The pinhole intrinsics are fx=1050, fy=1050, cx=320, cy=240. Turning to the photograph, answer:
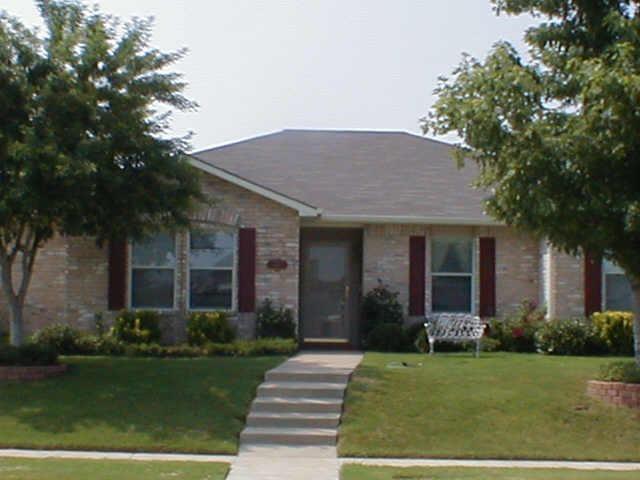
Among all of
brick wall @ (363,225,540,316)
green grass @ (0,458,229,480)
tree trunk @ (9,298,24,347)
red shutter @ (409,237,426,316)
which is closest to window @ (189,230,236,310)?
brick wall @ (363,225,540,316)

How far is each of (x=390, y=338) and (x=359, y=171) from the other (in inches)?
203

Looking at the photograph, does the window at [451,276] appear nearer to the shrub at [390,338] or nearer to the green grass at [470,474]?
the shrub at [390,338]

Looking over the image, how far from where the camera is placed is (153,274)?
22.1 meters

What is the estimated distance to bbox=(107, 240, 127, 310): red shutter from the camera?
2170cm

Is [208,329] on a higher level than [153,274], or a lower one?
lower

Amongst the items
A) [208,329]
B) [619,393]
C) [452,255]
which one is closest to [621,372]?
[619,393]

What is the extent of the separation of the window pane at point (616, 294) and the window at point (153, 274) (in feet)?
30.7

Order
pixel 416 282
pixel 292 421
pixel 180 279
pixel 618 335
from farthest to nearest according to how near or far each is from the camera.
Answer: pixel 416 282, pixel 180 279, pixel 618 335, pixel 292 421

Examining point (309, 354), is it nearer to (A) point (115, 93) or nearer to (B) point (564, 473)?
(A) point (115, 93)

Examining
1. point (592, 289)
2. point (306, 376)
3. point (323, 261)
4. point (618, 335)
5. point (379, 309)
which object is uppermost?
point (323, 261)

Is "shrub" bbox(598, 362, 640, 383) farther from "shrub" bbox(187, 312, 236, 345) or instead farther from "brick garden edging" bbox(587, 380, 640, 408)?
"shrub" bbox(187, 312, 236, 345)

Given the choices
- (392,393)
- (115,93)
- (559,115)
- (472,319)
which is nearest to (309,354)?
(472,319)

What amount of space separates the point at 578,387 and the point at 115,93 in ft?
28.4

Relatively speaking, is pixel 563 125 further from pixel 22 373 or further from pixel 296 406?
pixel 22 373
